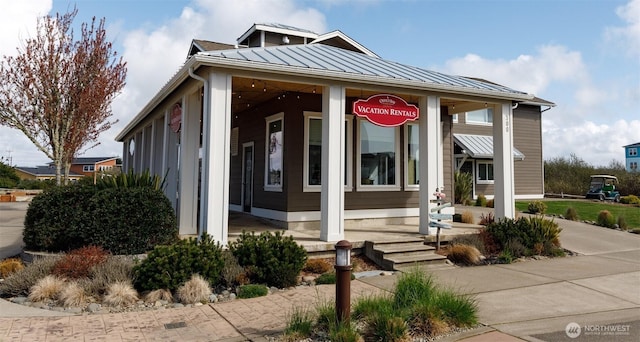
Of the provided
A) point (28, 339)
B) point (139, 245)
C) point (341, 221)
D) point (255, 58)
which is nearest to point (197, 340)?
point (28, 339)

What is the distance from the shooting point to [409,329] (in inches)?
165

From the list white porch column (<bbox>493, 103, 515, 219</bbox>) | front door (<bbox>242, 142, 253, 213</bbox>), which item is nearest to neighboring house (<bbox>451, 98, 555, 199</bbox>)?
white porch column (<bbox>493, 103, 515, 219</bbox>)

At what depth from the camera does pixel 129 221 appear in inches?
284

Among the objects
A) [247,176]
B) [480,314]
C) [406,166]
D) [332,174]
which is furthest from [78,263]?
[406,166]

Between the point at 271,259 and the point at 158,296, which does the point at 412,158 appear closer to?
the point at 271,259

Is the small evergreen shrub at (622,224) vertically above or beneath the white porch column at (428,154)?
beneath

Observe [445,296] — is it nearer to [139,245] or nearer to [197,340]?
[197,340]

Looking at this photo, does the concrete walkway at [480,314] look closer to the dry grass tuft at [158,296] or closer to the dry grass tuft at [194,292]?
the dry grass tuft at [194,292]

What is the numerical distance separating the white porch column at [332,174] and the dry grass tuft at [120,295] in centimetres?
367

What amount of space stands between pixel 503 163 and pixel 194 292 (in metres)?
7.89

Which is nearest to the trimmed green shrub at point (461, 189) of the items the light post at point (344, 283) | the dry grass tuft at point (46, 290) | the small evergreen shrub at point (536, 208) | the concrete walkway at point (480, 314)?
the small evergreen shrub at point (536, 208)

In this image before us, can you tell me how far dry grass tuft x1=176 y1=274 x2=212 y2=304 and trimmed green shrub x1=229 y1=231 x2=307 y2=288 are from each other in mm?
857

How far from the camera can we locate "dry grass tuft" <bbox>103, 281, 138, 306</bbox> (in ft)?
18.2

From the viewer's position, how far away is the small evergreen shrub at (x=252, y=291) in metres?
5.98
